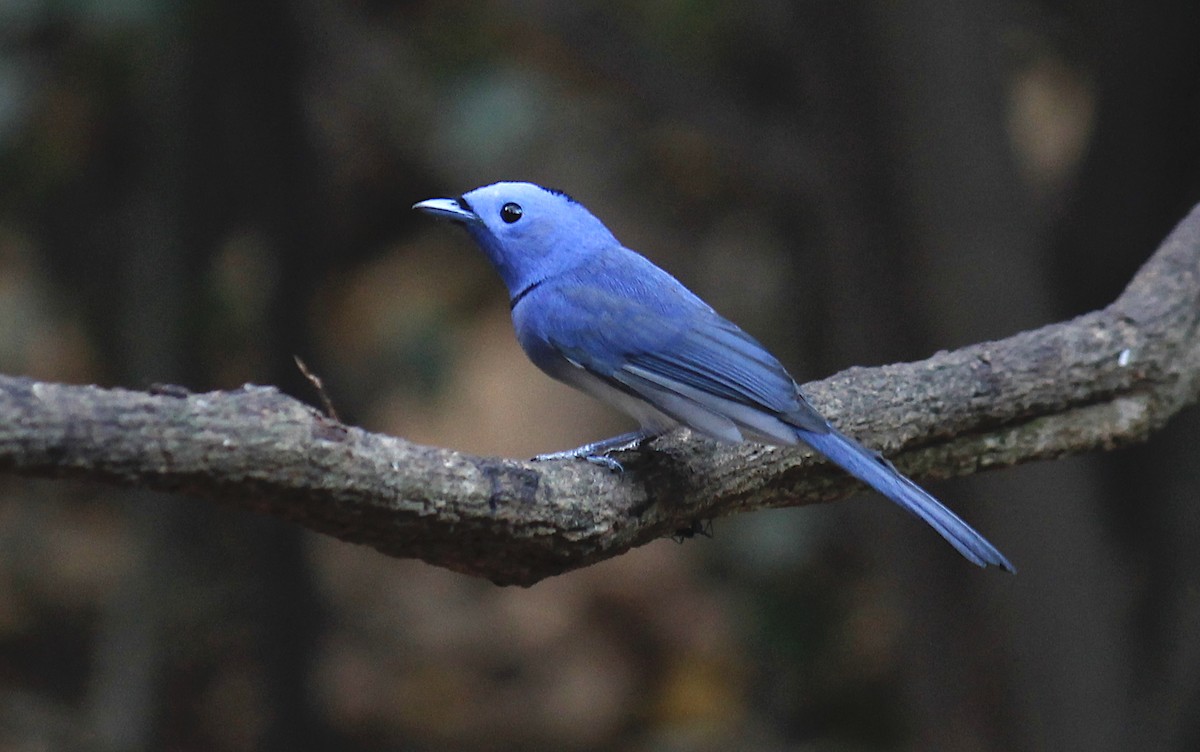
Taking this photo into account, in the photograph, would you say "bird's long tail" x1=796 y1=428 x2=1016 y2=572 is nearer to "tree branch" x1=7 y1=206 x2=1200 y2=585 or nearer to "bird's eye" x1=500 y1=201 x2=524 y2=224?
"tree branch" x1=7 y1=206 x2=1200 y2=585

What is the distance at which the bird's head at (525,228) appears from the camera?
314 cm

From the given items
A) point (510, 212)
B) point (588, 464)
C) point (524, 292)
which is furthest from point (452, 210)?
point (588, 464)

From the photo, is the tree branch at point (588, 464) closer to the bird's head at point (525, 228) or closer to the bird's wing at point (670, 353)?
the bird's wing at point (670, 353)

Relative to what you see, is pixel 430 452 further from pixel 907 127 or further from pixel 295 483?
pixel 907 127

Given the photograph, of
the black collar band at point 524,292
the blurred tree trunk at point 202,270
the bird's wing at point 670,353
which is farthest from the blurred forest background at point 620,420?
the bird's wing at point 670,353

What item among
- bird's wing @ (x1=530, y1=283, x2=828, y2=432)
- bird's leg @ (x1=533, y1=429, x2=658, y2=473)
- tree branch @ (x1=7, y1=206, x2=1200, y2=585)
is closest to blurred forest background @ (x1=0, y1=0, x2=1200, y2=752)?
tree branch @ (x1=7, y1=206, x2=1200, y2=585)

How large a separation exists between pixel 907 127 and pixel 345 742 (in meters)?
3.47

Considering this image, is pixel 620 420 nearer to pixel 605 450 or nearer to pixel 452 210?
pixel 452 210

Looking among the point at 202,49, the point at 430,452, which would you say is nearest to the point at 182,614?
the point at 202,49

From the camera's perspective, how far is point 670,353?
2822mm

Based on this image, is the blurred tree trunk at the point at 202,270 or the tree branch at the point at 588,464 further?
the blurred tree trunk at the point at 202,270

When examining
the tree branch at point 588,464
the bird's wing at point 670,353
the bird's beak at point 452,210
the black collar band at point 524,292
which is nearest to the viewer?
the tree branch at point 588,464

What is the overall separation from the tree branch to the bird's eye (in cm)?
72

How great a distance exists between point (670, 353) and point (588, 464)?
473mm
